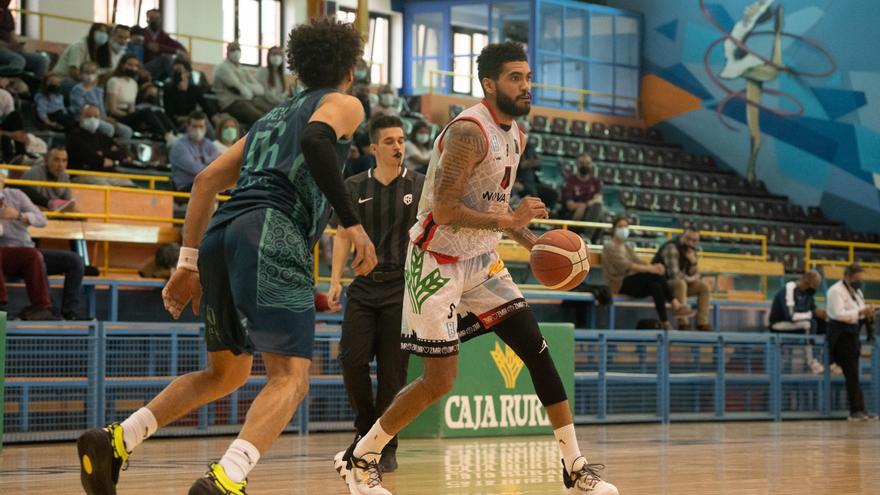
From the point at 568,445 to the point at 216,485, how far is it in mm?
2043

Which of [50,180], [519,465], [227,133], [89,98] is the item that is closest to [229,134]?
Answer: [227,133]

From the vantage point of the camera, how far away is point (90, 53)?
19125 mm

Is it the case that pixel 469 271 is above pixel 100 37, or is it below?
below

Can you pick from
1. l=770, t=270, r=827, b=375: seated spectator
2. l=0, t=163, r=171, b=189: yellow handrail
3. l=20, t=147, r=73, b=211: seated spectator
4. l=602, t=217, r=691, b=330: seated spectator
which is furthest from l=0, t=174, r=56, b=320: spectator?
l=770, t=270, r=827, b=375: seated spectator

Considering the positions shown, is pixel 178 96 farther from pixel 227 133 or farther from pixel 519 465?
pixel 519 465

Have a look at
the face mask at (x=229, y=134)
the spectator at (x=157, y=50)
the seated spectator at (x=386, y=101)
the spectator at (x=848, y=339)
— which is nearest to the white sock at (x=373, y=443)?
the face mask at (x=229, y=134)

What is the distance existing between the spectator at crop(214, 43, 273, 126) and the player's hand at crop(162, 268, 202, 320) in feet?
46.7

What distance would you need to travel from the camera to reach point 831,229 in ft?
96.2

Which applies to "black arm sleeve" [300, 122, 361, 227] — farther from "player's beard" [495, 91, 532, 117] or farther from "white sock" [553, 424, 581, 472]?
"white sock" [553, 424, 581, 472]

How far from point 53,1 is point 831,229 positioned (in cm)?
1682

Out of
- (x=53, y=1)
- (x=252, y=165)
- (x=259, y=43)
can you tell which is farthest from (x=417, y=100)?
(x=252, y=165)

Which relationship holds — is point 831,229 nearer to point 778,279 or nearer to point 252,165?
point 778,279

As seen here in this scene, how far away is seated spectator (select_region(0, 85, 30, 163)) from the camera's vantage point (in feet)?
52.1

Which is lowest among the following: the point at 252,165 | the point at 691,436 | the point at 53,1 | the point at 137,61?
the point at 691,436
